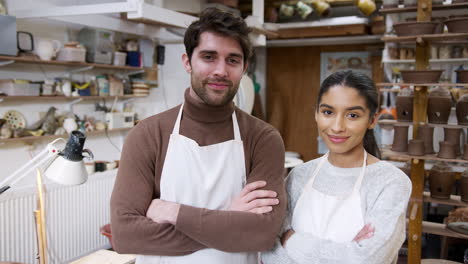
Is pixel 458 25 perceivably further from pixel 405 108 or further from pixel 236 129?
pixel 236 129

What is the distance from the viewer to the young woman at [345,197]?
126 cm

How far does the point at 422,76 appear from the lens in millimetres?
3145

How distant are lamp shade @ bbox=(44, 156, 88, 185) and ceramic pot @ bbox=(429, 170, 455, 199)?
281cm

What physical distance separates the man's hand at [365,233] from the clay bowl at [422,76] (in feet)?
7.24

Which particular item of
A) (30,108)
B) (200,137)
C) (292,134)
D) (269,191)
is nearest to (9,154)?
(30,108)

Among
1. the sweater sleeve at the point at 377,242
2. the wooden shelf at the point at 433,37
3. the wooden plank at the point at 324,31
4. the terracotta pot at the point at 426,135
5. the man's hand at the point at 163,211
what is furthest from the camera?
the wooden plank at the point at 324,31

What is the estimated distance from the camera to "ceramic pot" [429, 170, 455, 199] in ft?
10.8

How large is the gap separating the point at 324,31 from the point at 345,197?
16.1 ft

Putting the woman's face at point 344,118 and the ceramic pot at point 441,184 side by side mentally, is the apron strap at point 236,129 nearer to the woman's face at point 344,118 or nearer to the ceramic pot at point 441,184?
the woman's face at point 344,118

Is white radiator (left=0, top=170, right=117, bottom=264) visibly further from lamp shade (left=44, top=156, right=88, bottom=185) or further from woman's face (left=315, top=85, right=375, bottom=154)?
woman's face (left=315, top=85, right=375, bottom=154)

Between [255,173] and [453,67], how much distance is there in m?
4.59

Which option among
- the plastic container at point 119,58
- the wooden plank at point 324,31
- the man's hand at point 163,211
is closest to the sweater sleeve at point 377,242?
the man's hand at point 163,211

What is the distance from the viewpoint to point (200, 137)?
1498mm

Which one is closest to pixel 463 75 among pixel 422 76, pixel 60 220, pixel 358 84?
pixel 422 76
